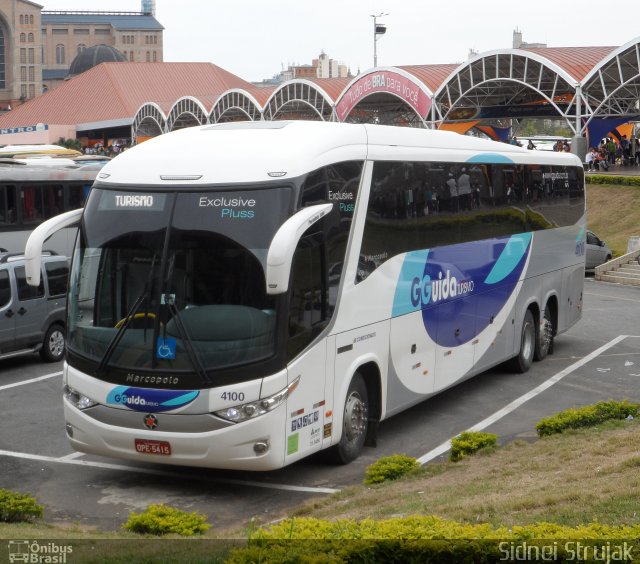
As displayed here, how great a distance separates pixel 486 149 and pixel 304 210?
21.6ft

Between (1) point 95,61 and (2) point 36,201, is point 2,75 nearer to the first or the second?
(1) point 95,61

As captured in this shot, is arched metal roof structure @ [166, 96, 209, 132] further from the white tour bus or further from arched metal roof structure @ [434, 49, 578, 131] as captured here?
the white tour bus

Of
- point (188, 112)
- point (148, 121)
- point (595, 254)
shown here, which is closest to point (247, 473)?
point (595, 254)

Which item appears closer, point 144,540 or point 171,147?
point 144,540

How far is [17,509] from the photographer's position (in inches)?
351

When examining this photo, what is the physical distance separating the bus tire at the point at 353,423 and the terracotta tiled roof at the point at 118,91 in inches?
3064

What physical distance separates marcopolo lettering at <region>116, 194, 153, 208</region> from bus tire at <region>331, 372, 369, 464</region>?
3.09m

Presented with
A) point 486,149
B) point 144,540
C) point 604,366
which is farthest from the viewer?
point 604,366

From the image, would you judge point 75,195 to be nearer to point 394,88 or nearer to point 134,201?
point 134,201

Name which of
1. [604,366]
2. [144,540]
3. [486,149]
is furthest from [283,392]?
[604,366]

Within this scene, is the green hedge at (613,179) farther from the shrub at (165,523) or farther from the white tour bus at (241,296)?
the shrub at (165,523)

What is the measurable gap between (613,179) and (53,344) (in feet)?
111

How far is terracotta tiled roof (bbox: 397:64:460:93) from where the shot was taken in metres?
53.3

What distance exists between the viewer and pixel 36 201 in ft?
89.0
